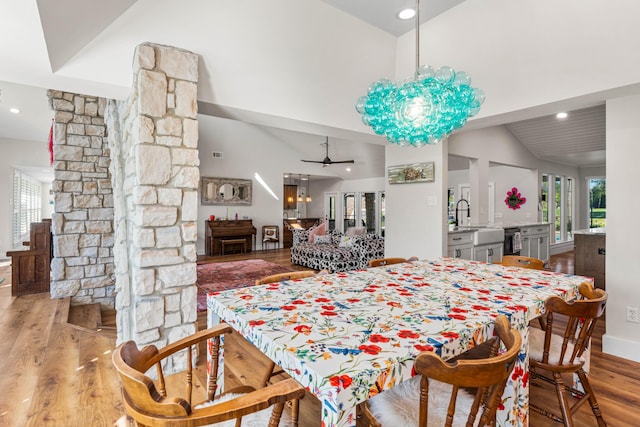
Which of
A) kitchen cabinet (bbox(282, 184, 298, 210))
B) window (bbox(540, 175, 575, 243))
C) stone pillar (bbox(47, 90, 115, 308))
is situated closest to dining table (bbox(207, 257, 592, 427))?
stone pillar (bbox(47, 90, 115, 308))

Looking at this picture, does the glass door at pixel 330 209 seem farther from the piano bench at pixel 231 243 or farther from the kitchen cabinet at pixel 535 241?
the kitchen cabinet at pixel 535 241

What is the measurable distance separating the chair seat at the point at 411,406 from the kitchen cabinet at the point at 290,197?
1070 cm

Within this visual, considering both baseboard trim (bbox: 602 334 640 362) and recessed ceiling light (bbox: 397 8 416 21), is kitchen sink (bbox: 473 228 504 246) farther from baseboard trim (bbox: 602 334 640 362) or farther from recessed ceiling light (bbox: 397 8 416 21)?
recessed ceiling light (bbox: 397 8 416 21)

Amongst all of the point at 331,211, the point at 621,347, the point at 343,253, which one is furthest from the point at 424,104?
the point at 331,211

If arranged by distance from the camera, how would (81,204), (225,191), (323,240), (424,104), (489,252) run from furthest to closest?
(225,191) < (323,240) < (489,252) < (81,204) < (424,104)

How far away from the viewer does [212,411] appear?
83cm

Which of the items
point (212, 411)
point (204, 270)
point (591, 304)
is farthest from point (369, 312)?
point (204, 270)

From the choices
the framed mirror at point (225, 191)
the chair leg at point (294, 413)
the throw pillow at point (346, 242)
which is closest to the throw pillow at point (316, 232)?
the throw pillow at point (346, 242)

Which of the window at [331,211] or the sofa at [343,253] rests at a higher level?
the window at [331,211]

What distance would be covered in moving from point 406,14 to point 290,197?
904 cm

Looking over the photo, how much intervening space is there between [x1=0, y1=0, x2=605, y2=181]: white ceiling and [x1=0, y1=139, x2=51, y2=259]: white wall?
0.21 m

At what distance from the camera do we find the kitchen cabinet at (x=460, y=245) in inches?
159

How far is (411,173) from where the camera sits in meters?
4.12

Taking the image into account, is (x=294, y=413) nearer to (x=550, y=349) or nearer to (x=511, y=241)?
(x=550, y=349)
